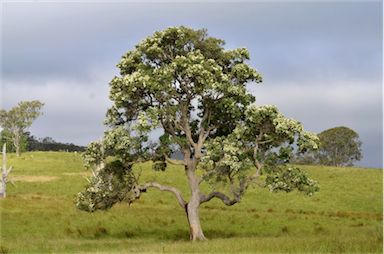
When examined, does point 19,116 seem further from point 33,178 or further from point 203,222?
point 203,222

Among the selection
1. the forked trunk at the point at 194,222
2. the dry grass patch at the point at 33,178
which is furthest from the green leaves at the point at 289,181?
the dry grass patch at the point at 33,178

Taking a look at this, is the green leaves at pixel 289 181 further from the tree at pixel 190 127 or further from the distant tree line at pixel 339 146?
the distant tree line at pixel 339 146

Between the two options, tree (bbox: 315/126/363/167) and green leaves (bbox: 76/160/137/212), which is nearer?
green leaves (bbox: 76/160/137/212)

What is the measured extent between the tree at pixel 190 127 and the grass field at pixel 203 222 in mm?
3729

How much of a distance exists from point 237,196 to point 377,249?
12.7 metres

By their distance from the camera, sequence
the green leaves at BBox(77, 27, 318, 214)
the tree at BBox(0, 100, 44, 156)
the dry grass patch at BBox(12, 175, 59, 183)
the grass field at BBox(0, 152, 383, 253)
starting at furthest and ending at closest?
the tree at BBox(0, 100, 44, 156) → the dry grass patch at BBox(12, 175, 59, 183) → the green leaves at BBox(77, 27, 318, 214) → the grass field at BBox(0, 152, 383, 253)

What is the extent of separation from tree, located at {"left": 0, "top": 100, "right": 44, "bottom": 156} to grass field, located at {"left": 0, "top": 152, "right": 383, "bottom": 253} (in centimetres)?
5320

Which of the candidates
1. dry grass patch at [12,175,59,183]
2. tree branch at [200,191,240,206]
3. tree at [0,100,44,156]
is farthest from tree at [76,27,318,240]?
tree at [0,100,44,156]

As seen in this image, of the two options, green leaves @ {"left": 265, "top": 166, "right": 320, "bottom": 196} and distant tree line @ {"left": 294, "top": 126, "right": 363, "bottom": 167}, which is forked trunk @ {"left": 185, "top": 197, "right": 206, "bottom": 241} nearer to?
green leaves @ {"left": 265, "top": 166, "right": 320, "bottom": 196}

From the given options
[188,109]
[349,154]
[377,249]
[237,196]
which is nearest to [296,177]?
[237,196]

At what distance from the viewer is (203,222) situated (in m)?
49.4

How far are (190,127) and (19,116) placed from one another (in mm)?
108664

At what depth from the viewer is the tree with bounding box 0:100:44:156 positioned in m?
137

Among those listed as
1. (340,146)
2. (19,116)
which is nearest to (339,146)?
(340,146)
